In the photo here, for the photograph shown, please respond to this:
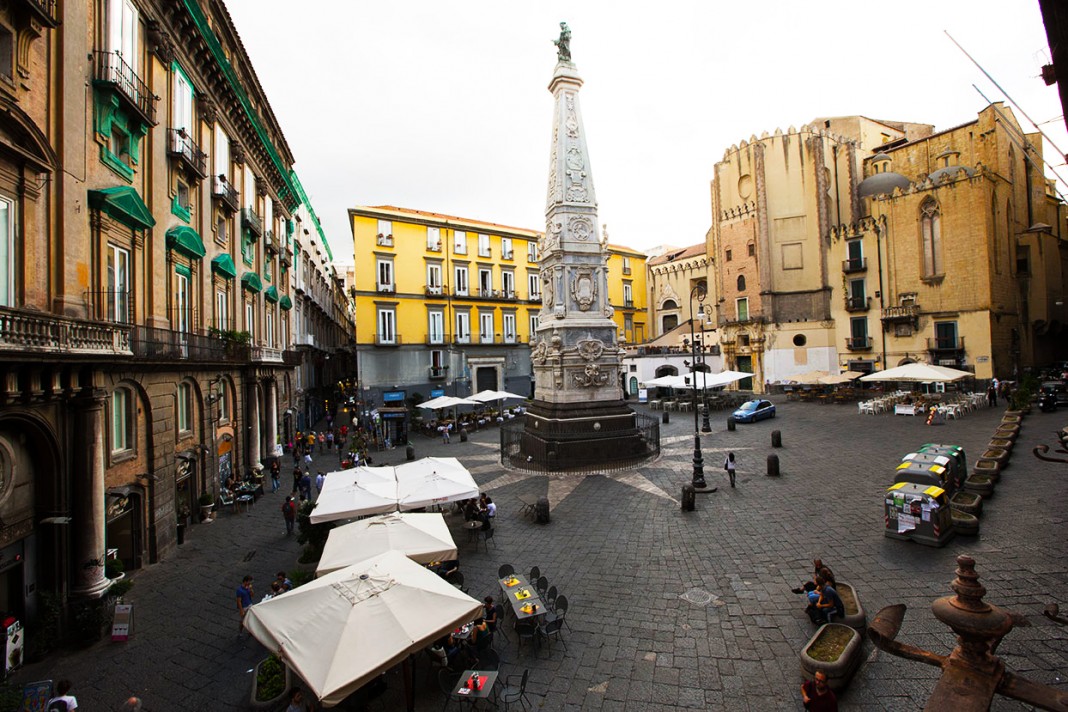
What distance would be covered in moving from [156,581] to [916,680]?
43.4 ft

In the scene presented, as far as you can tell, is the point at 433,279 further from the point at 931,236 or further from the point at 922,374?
the point at 931,236

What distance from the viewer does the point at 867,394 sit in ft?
105

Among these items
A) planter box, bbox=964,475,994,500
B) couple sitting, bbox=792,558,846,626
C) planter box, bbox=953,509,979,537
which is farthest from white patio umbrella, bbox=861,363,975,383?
couple sitting, bbox=792,558,846,626

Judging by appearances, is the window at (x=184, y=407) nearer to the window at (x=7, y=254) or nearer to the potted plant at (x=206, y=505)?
the potted plant at (x=206, y=505)

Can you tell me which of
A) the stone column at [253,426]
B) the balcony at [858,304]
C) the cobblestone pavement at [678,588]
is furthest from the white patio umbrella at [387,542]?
the balcony at [858,304]

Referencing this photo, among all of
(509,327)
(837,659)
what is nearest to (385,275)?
(509,327)

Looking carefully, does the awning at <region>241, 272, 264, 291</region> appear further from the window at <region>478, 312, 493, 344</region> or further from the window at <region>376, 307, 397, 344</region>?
the window at <region>478, 312, 493, 344</region>

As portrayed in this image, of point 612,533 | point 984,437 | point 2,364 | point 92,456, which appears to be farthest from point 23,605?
point 984,437

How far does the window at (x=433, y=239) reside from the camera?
36625mm

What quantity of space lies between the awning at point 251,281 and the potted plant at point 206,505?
8.69 metres

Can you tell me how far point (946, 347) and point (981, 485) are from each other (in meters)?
24.2

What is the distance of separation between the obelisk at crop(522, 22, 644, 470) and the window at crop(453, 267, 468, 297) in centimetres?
1759

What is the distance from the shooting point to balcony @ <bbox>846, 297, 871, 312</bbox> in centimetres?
3466

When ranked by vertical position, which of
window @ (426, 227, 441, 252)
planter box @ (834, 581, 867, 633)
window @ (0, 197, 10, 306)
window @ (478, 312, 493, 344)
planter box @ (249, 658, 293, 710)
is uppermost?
window @ (426, 227, 441, 252)
